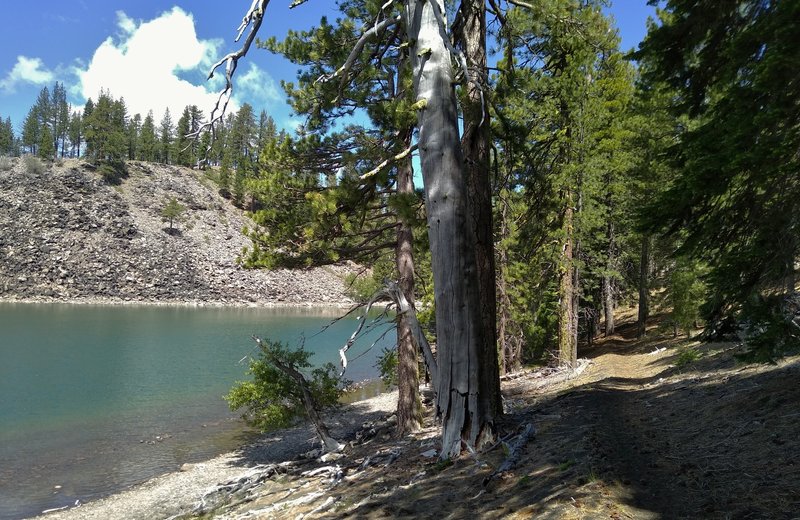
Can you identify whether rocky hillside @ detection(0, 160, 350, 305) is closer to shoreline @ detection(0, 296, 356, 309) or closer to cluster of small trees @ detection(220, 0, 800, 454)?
shoreline @ detection(0, 296, 356, 309)

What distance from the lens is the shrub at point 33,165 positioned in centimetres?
8119

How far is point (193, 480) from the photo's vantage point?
12320mm

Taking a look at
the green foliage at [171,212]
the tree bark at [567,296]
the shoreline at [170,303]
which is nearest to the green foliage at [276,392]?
the tree bark at [567,296]

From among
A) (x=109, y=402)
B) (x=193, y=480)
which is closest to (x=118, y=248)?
(x=109, y=402)

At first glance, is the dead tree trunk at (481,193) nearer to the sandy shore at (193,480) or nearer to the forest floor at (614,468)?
the forest floor at (614,468)

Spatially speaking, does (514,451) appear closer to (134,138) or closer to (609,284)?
(609,284)

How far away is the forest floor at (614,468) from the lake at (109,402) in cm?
320

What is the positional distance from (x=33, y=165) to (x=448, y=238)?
9888 cm

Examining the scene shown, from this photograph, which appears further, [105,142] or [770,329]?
[105,142]

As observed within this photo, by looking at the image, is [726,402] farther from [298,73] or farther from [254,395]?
[254,395]

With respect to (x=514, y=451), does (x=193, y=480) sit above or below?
below

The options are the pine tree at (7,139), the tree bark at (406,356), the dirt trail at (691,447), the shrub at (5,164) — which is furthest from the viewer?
the pine tree at (7,139)

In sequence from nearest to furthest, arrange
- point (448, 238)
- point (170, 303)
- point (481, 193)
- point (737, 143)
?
1. point (737, 143)
2. point (448, 238)
3. point (481, 193)
4. point (170, 303)

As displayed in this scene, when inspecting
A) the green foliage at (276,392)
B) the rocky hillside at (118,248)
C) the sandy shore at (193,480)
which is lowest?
the sandy shore at (193,480)
